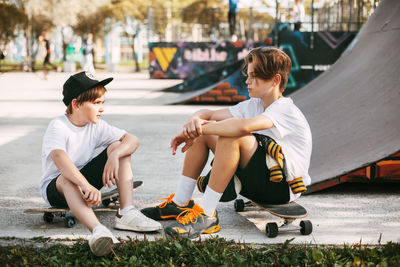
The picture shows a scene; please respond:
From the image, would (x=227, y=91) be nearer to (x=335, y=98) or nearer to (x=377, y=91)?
(x=335, y=98)

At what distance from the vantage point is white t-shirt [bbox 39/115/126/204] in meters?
3.17

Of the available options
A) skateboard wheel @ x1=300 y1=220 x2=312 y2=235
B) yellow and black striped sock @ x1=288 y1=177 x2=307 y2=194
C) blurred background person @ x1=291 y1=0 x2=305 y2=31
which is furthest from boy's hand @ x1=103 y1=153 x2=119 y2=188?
blurred background person @ x1=291 y1=0 x2=305 y2=31

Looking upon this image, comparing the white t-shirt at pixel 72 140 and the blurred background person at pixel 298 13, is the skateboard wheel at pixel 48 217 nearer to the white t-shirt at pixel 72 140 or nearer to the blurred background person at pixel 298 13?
the white t-shirt at pixel 72 140

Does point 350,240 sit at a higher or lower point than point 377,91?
lower

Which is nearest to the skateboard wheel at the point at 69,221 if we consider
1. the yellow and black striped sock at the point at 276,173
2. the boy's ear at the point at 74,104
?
the boy's ear at the point at 74,104

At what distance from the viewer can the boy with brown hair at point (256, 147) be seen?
9.93ft

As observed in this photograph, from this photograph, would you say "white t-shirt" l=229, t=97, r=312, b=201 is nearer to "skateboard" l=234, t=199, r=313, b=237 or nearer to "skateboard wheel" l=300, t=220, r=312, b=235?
"skateboard" l=234, t=199, r=313, b=237

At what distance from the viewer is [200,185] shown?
3.40 m

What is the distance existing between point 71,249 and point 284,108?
1.51 metres

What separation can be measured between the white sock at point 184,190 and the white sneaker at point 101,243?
0.84m

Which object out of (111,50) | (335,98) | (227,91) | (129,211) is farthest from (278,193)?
(111,50)

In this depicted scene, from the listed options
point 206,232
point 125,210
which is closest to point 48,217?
point 125,210

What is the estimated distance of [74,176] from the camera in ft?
9.93

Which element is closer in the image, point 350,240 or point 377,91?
point 350,240
